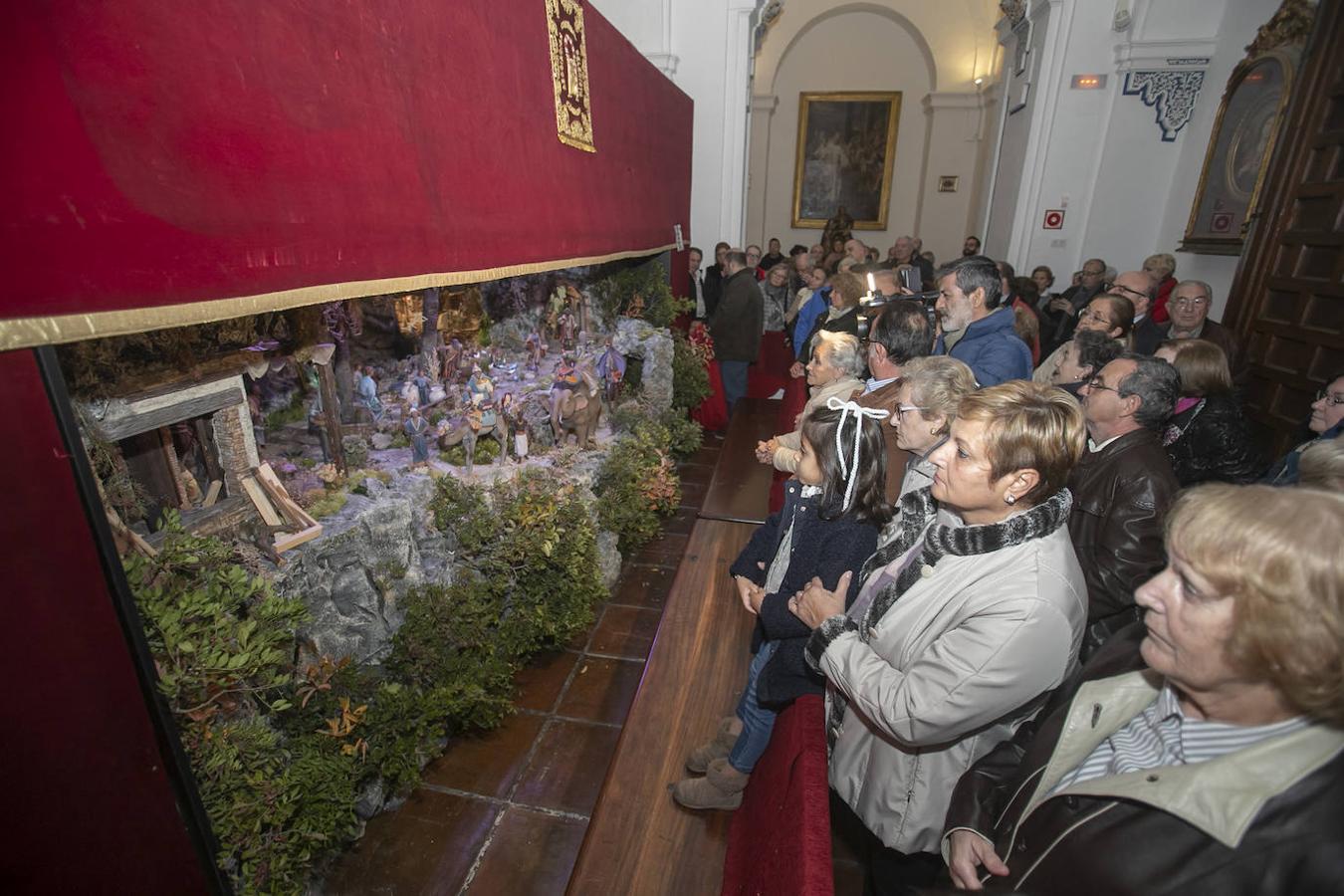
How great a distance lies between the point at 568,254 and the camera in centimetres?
434

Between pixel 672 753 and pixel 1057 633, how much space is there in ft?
5.26

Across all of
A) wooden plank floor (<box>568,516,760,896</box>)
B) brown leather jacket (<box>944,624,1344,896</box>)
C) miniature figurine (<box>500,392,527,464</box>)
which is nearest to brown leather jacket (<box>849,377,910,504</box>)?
wooden plank floor (<box>568,516,760,896</box>)

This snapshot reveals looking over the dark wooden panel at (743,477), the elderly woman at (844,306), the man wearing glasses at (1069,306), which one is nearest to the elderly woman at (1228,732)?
the dark wooden panel at (743,477)

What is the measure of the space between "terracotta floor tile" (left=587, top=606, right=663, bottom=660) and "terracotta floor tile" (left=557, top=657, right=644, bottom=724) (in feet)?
0.32

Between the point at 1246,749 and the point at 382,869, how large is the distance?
3.03m

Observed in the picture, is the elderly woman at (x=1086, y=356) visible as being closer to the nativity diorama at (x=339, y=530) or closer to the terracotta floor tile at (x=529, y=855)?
the nativity diorama at (x=339, y=530)

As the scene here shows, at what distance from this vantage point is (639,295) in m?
7.29

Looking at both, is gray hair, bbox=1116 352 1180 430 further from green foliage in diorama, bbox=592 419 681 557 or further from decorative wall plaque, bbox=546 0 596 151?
decorative wall plaque, bbox=546 0 596 151

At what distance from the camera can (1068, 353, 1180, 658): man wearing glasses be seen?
7.47 feet

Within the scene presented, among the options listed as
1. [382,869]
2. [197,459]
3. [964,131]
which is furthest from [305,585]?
[964,131]

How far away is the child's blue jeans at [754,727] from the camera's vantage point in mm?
2234

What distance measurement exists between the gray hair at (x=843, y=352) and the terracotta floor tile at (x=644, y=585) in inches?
73.8

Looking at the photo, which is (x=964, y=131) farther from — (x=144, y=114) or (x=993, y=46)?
(x=144, y=114)

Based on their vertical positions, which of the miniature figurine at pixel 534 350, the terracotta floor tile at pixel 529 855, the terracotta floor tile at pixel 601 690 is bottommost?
the terracotta floor tile at pixel 529 855
